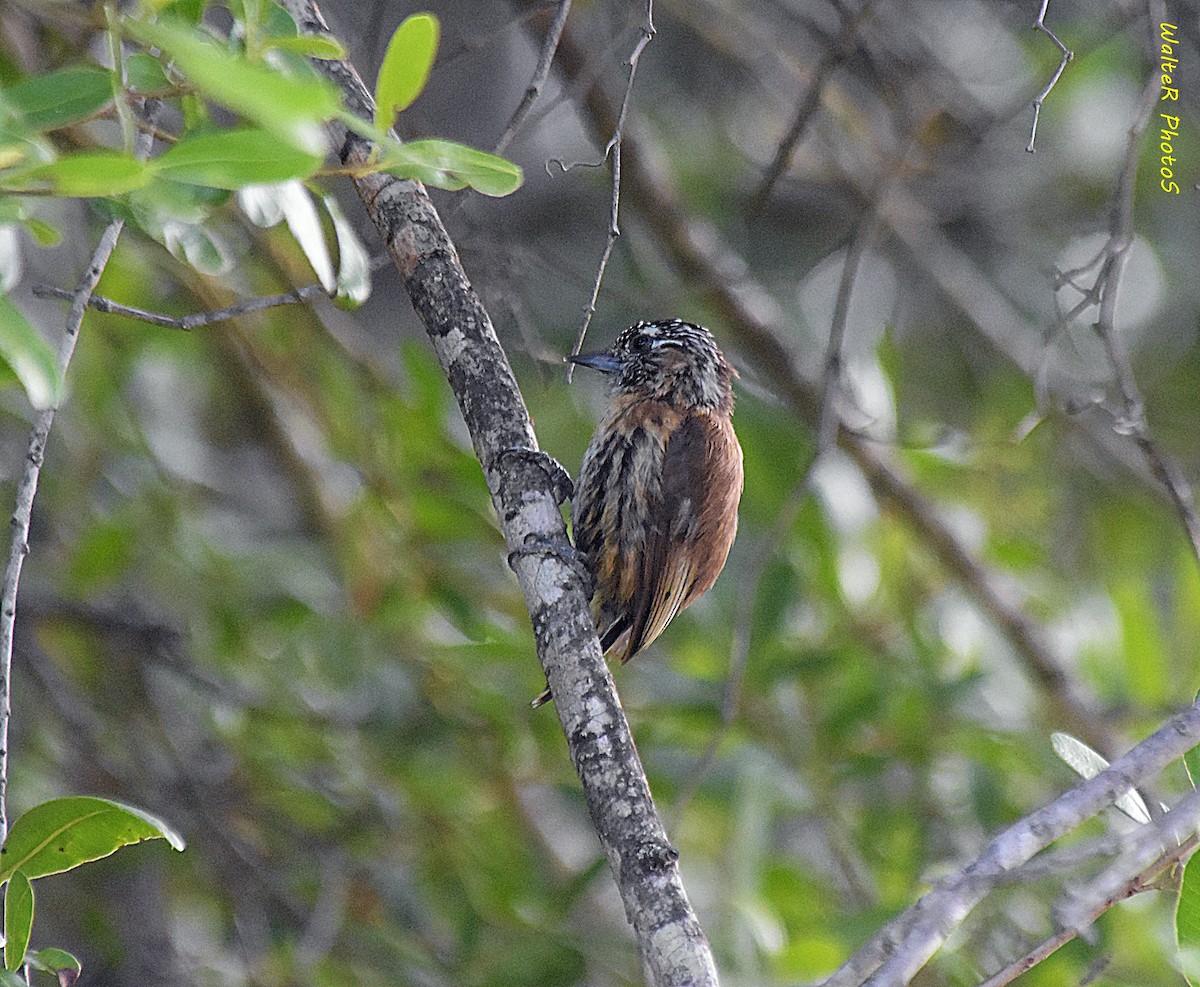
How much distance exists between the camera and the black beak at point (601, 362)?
13.3ft

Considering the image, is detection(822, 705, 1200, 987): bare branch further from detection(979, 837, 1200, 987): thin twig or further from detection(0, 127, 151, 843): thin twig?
detection(0, 127, 151, 843): thin twig

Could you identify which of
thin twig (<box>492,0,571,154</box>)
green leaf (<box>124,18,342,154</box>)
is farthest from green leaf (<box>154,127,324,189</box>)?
thin twig (<box>492,0,571,154</box>)

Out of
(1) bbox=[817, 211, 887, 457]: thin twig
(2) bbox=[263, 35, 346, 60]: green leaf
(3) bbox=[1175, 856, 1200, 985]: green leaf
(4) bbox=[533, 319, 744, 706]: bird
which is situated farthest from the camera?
(4) bbox=[533, 319, 744, 706]: bird

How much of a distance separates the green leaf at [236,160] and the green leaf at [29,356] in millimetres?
222

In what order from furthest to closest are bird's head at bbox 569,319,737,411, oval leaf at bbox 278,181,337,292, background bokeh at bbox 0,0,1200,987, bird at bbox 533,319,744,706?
bird's head at bbox 569,319,737,411
background bokeh at bbox 0,0,1200,987
bird at bbox 533,319,744,706
oval leaf at bbox 278,181,337,292

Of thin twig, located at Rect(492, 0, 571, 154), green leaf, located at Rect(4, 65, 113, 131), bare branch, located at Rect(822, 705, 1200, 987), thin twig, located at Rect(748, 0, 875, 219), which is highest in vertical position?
thin twig, located at Rect(748, 0, 875, 219)

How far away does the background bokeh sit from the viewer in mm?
4074

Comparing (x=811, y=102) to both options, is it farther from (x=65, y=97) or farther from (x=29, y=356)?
(x=29, y=356)

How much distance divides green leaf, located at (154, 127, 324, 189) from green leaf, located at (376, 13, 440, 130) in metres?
0.28

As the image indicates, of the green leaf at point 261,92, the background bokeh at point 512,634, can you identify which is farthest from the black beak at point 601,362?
the green leaf at point 261,92

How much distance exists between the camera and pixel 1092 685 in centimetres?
483

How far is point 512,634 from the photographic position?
445 cm

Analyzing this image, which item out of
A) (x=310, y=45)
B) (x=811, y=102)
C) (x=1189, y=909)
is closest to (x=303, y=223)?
(x=310, y=45)

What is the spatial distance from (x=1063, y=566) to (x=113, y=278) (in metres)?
4.00
